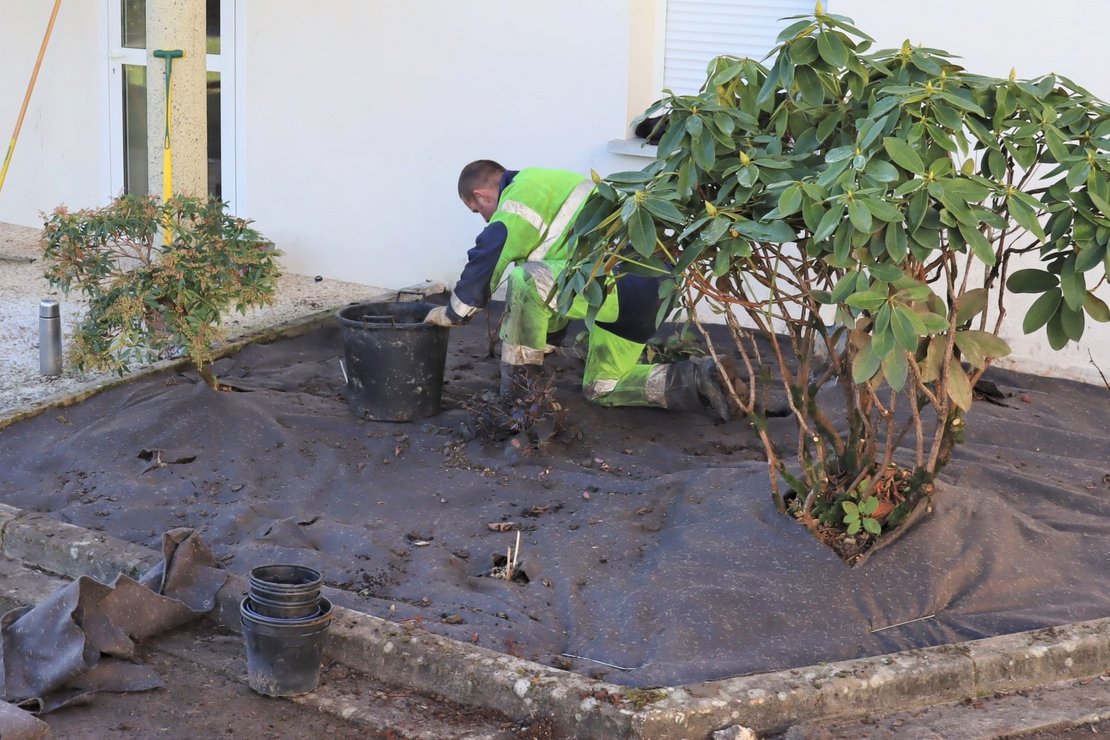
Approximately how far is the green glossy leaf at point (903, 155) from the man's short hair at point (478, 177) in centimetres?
286

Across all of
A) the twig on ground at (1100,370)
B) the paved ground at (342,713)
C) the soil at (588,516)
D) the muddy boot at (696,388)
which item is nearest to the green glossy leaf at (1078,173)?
the soil at (588,516)

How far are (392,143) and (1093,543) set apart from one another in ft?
17.0

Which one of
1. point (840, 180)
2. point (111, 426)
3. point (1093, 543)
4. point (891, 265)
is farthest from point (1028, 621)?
point (111, 426)

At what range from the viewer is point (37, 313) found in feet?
25.3

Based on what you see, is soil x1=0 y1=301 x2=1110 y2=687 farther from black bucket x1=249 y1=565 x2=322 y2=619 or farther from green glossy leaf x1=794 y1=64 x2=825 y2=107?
green glossy leaf x1=794 y1=64 x2=825 y2=107

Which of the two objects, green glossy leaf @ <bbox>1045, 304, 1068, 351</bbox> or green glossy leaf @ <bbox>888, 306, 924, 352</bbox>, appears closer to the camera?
green glossy leaf @ <bbox>888, 306, 924, 352</bbox>

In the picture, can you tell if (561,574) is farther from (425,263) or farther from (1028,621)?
(425,263)

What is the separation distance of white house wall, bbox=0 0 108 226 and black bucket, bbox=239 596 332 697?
6.97 m

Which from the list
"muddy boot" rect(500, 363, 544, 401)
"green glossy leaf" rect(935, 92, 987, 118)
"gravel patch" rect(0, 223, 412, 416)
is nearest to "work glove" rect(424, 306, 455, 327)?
"muddy boot" rect(500, 363, 544, 401)

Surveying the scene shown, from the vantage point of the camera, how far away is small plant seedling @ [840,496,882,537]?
4.09 m

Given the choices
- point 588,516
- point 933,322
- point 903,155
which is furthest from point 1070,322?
point 588,516

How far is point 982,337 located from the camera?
147 inches

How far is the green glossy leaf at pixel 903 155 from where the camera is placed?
3.30 metres

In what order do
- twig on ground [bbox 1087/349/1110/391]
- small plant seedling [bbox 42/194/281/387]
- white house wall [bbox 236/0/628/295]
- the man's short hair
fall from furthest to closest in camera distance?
white house wall [bbox 236/0/628/295]
twig on ground [bbox 1087/349/1110/391]
the man's short hair
small plant seedling [bbox 42/194/281/387]
